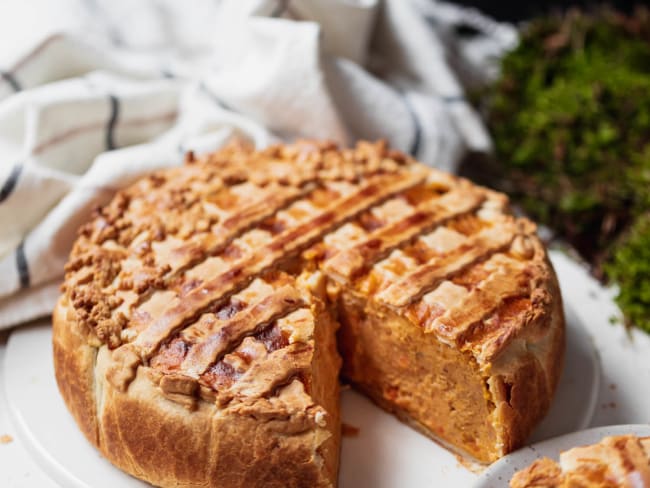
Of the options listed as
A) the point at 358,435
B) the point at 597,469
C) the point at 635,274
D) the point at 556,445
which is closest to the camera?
the point at 597,469

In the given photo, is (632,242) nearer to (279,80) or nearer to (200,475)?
(279,80)

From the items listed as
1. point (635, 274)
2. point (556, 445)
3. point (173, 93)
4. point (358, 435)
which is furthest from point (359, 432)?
point (173, 93)

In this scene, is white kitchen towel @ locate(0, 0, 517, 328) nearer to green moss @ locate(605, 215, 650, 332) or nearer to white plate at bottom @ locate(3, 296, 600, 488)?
white plate at bottom @ locate(3, 296, 600, 488)

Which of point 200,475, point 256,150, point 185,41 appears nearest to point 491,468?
point 200,475

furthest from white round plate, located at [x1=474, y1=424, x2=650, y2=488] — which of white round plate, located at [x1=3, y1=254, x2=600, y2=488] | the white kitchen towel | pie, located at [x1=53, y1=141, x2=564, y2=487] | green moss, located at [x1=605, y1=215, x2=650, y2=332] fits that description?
the white kitchen towel

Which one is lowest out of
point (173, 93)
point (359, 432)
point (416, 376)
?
point (359, 432)

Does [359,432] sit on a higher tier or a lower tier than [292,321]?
lower

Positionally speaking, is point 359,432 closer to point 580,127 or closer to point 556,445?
Result: point 556,445
